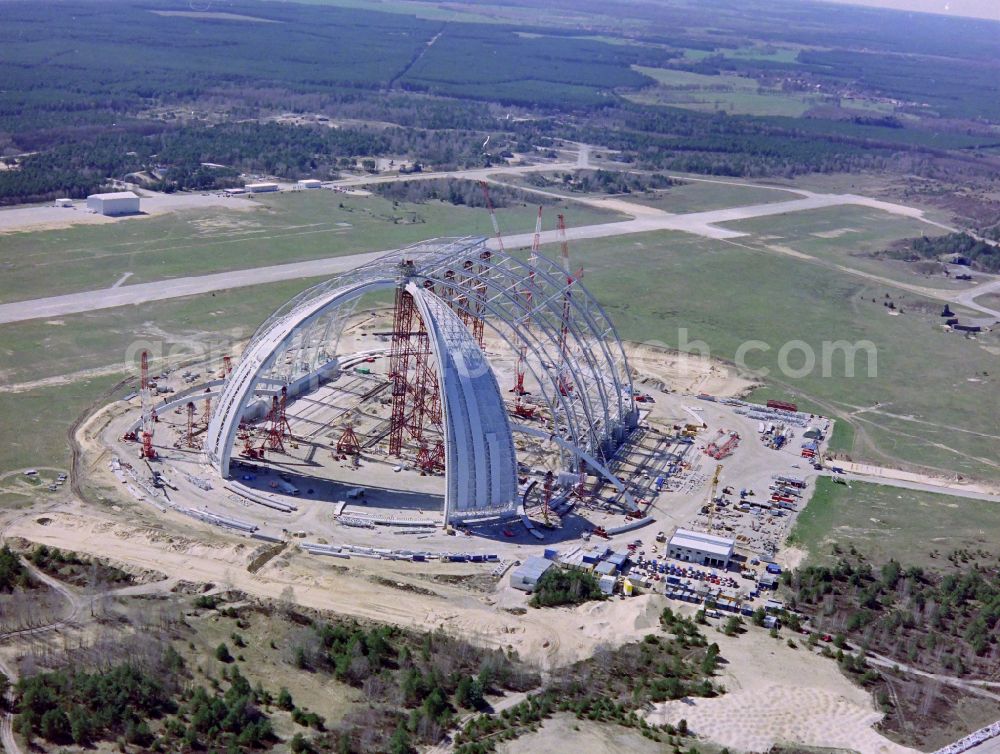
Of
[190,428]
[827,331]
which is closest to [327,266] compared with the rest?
[190,428]

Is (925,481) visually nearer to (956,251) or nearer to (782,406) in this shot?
(782,406)

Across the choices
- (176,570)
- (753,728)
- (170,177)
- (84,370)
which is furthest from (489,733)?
(170,177)

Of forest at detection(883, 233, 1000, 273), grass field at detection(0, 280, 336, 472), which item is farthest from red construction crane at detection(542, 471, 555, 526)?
forest at detection(883, 233, 1000, 273)

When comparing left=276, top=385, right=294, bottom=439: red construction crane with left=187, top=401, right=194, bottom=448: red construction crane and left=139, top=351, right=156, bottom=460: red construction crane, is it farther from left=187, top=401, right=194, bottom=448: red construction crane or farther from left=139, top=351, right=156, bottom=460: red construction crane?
left=139, top=351, right=156, bottom=460: red construction crane

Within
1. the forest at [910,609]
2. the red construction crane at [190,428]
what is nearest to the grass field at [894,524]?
the forest at [910,609]

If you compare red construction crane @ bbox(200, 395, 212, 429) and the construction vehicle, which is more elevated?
red construction crane @ bbox(200, 395, 212, 429)

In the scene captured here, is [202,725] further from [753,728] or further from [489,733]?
[753,728]

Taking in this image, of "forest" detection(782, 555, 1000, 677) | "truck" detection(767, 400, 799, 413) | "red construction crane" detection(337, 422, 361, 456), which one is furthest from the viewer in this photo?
"truck" detection(767, 400, 799, 413)

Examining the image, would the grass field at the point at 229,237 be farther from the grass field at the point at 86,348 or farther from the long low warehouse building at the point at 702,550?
the long low warehouse building at the point at 702,550
